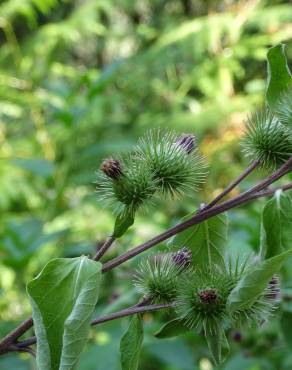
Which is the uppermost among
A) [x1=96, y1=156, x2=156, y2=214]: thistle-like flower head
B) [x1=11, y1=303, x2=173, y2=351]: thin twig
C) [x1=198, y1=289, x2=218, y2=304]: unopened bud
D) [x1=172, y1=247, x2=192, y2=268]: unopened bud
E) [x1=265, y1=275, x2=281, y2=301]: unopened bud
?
[x1=96, y1=156, x2=156, y2=214]: thistle-like flower head

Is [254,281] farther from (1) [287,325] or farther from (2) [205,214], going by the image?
(1) [287,325]

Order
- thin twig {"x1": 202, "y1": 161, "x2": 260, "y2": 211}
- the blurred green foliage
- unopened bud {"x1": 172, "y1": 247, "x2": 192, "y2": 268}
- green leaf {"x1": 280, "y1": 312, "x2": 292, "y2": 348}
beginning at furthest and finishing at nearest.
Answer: the blurred green foliage < green leaf {"x1": 280, "y1": 312, "x2": 292, "y2": 348} < unopened bud {"x1": 172, "y1": 247, "x2": 192, "y2": 268} < thin twig {"x1": 202, "y1": 161, "x2": 260, "y2": 211}

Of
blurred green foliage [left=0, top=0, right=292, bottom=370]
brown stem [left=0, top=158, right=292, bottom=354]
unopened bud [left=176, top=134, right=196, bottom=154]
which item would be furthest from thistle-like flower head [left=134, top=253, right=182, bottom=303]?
blurred green foliage [left=0, top=0, right=292, bottom=370]

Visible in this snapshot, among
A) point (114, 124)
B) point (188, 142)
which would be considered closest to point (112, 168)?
point (188, 142)

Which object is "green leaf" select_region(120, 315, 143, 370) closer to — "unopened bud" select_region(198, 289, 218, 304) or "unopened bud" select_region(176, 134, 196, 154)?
"unopened bud" select_region(198, 289, 218, 304)

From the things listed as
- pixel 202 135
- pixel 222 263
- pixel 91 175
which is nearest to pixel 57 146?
pixel 91 175

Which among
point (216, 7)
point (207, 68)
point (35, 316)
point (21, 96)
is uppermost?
point (216, 7)

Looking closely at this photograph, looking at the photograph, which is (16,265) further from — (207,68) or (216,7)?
(216,7)

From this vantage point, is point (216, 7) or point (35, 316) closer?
point (35, 316)
